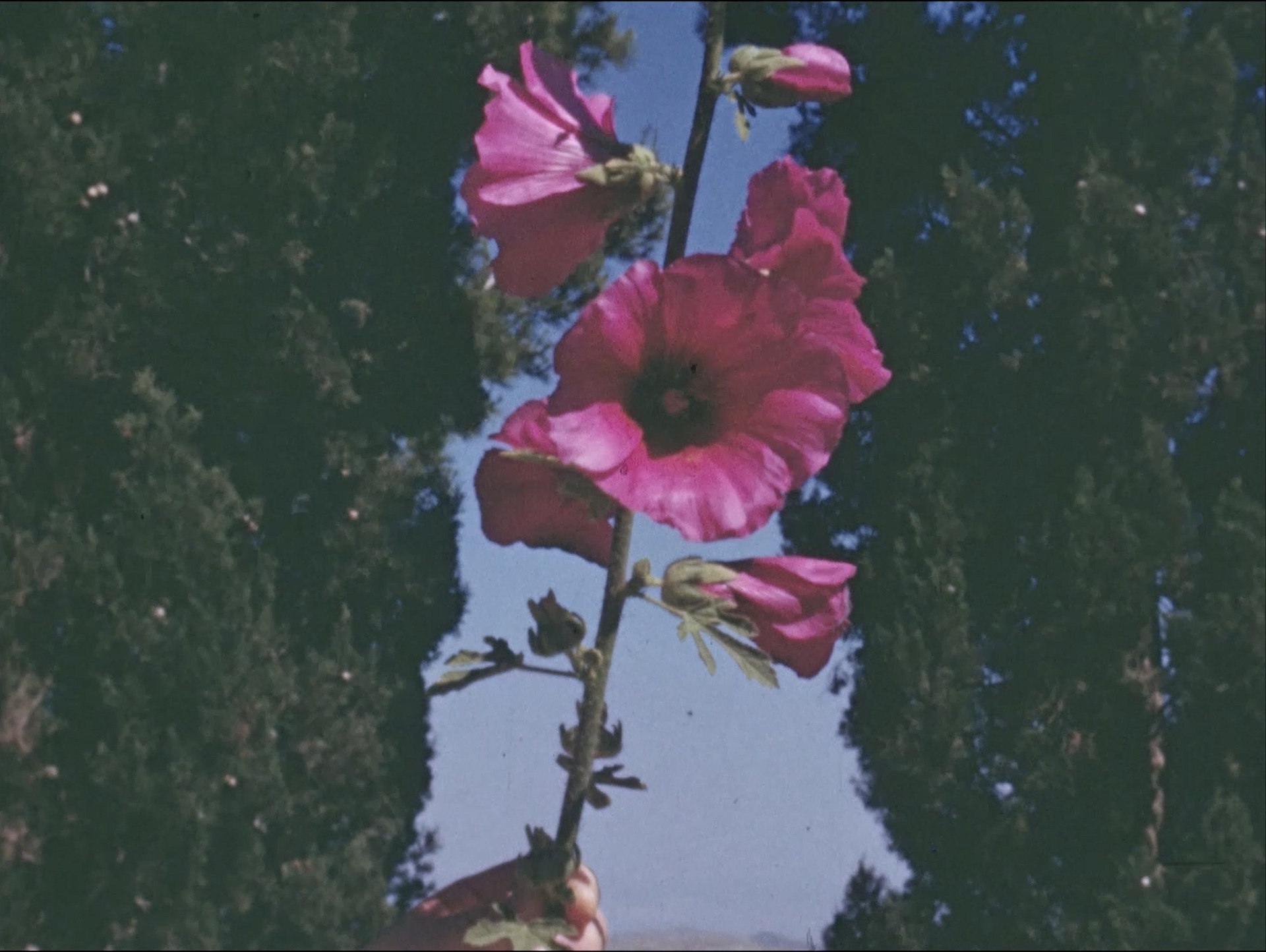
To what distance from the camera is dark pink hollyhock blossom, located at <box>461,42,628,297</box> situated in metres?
0.76

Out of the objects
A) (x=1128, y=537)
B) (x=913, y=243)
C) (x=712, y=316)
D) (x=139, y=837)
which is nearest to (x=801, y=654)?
(x=712, y=316)

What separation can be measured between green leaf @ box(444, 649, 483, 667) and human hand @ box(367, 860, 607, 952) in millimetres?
114

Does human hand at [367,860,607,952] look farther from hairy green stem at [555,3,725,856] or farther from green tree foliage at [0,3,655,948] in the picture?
green tree foliage at [0,3,655,948]

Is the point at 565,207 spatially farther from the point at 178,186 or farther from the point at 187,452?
the point at 178,186

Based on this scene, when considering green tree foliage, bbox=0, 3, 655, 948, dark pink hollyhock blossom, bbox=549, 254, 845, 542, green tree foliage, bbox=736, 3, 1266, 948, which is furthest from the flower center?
green tree foliage, bbox=736, 3, 1266, 948

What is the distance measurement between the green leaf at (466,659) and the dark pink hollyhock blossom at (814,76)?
1.20 ft

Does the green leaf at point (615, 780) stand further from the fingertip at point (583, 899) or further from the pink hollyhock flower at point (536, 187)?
the pink hollyhock flower at point (536, 187)

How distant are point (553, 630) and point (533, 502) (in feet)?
0.26

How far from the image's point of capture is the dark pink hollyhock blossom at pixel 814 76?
80cm

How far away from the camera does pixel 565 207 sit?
2.52ft

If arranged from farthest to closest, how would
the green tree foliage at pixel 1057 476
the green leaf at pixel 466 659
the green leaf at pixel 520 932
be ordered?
the green tree foliage at pixel 1057 476, the green leaf at pixel 466 659, the green leaf at pixel 520 932

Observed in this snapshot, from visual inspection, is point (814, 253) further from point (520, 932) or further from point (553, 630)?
point (520, 932)

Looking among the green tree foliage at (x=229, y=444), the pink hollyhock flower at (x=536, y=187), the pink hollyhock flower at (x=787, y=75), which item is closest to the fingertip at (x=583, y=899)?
the pink hollyhock flower at (x=536, y=187)

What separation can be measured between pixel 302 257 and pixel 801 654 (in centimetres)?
677
